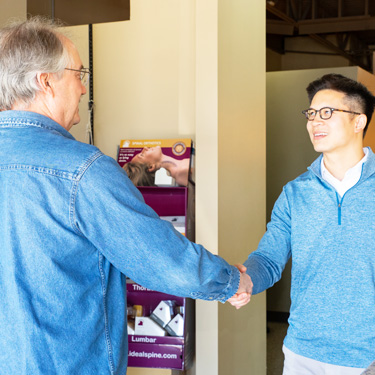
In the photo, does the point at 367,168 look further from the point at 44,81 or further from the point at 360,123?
the point at 44,81

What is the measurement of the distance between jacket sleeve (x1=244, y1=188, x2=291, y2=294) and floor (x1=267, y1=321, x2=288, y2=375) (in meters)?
2.65

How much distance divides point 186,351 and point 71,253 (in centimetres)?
211

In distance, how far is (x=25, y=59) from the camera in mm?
1541

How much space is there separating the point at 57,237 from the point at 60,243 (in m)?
0.02

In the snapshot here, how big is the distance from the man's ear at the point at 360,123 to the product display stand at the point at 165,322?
1281mm

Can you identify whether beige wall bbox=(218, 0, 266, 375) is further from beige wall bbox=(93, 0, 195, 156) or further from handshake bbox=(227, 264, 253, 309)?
handshake bbox=(227, 264, 253, 309)

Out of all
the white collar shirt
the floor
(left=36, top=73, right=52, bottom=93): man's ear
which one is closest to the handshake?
the white collar shirt

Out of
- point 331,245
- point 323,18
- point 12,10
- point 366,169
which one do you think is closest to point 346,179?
point 366,169

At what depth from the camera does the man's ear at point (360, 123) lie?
235 centimetres

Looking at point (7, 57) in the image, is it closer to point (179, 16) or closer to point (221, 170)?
point (221, 170)

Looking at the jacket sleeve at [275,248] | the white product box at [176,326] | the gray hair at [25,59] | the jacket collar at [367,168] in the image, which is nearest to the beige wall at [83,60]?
the white product box at [176,326]

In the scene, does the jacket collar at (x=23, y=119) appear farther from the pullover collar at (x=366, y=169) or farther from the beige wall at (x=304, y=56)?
the beige wall at (x=304, y=56)

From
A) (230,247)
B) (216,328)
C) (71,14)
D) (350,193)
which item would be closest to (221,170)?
(230,247)

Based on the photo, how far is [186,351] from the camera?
134 inches
